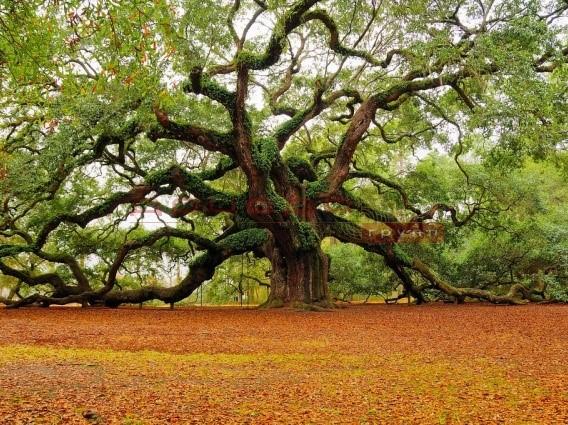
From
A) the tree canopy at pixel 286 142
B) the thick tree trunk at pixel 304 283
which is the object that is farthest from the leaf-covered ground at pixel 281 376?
the thick tree trunk at pixel 304 283

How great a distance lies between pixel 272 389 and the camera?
421 centimetres

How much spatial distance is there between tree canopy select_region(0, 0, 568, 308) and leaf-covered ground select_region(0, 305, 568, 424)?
257 cm

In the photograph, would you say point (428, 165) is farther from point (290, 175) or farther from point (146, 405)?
point (146, 405)

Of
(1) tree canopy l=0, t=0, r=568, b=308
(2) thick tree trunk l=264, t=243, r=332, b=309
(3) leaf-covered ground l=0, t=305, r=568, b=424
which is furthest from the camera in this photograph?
(2) thick tree trunk l=264, t=243, r=332, b=309

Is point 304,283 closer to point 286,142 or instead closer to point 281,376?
point 286,142

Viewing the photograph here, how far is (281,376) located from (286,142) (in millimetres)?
12306

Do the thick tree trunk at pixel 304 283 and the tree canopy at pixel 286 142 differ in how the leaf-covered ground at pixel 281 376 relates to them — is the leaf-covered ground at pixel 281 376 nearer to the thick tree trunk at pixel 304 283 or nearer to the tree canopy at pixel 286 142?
the tree canopy at pixel 286 142

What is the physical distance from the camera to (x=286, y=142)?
54.2 feet

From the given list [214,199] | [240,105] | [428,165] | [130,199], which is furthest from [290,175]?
[428,165]

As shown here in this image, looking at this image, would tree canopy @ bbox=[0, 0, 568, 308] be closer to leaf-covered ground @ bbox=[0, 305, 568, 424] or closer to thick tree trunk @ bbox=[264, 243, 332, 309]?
thick tree trunk @ bbox=[264, 243, 332, 309]

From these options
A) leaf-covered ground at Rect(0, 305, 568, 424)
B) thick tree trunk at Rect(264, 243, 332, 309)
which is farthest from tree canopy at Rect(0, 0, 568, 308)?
leaf-covered ground at Rect(0, 305, 568, 424)

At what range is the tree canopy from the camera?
929 centimetres

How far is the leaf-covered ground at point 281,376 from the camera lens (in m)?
3.46

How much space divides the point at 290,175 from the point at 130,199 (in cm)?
446
